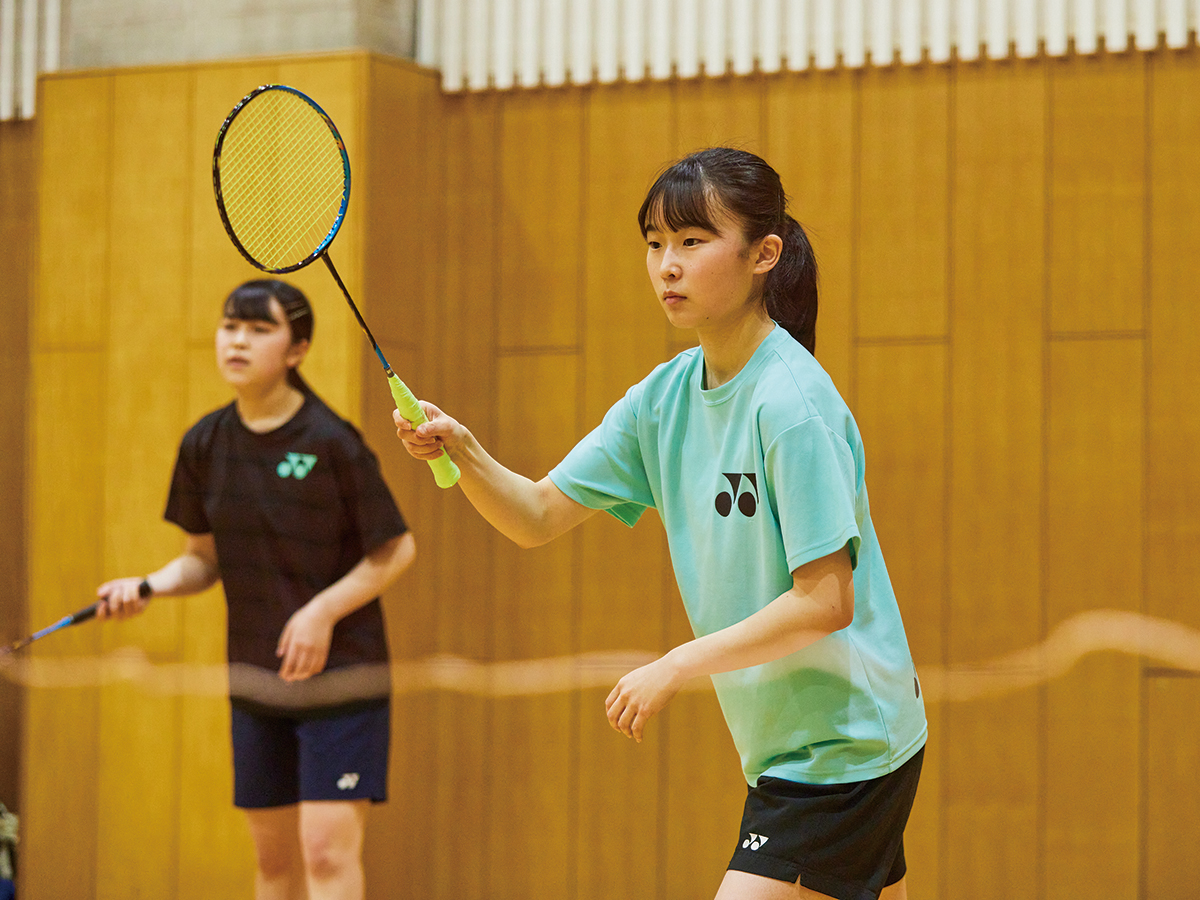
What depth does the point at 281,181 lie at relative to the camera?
113 inches

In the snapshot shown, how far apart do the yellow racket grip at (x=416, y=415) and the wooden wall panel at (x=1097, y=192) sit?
2.11 metres

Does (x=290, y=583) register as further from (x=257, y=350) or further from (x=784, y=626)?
(x=784, y=626)

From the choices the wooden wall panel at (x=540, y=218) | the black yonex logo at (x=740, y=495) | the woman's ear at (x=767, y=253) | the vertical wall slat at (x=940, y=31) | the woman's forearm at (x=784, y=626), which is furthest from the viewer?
the wooden wall panel at (x=540, y=218)

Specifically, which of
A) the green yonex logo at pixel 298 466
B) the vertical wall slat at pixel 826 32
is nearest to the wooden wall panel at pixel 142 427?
the green yonex logo at pixel 298 466

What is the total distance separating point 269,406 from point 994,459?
186 cm

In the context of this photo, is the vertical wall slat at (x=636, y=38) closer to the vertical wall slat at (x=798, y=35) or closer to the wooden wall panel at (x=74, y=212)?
the vertical wall slat at (x=798, y=35)

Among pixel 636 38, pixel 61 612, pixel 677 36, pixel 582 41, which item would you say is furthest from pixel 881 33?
pixel 61 612

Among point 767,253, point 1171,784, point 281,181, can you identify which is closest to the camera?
point 767,253

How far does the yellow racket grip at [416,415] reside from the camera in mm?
1832

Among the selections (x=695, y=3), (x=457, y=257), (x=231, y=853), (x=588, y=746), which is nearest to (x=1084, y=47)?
(x=695, y=3)

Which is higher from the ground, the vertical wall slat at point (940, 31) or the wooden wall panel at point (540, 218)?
the vertical wall slat at point (940, 31)

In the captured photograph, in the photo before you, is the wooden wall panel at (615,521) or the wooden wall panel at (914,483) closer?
the wooden wall panel at (914,483)

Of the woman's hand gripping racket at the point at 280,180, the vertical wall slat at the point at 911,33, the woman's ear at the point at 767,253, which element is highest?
the vertical wall slat at the point at 911,33

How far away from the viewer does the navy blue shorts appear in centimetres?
288
